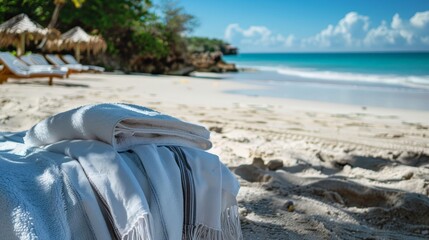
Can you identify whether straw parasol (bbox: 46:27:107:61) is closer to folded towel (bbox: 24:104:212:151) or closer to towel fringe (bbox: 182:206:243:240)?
folded towel (bbox: 24:104:212:151)

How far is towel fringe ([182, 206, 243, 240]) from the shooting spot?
1.42 metres

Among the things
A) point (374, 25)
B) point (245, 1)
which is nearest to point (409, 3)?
point (374, 25)

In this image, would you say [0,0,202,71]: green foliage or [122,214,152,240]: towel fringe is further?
[0,0,202,71]: green foliage

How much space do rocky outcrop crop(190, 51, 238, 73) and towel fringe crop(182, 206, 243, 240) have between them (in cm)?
2105

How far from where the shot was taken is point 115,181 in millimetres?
1233

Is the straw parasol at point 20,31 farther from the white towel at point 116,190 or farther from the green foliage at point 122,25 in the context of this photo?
the white towel at point 116,190

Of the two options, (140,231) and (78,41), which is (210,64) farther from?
(140,231)

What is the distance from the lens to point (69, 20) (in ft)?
59.6

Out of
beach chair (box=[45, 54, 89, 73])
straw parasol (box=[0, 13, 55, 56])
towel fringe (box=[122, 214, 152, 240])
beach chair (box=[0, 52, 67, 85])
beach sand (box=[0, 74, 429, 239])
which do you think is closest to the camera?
towel fringe (box=[122, 214, 152, 240])

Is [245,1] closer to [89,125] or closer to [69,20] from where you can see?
[69,20]

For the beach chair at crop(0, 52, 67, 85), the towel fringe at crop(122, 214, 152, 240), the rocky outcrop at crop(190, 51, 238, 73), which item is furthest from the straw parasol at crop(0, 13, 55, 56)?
the towel fringe at crop(122, 214, 152, 240)

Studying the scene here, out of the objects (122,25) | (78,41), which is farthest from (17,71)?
(122,25)

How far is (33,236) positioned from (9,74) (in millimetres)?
8493

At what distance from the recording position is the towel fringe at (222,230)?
142 cm
